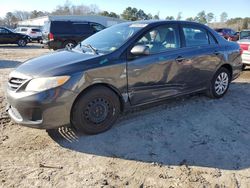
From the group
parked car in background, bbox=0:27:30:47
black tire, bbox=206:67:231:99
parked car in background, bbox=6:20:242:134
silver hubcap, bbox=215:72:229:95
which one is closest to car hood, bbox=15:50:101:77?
parked car in background, bbox=6:20:242:134

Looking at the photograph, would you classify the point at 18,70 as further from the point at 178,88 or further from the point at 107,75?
the point at 178,88

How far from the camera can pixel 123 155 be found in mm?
3959

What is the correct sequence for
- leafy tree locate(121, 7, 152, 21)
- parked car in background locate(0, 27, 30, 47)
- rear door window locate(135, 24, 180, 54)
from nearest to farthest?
rear door window locate(135, 24, 180, 54) < parked car in background locate(0, 27, 30, 47) < leafy tree locate(121, 7, 152, 21)

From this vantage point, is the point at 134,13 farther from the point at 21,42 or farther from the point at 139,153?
the point at 139,153

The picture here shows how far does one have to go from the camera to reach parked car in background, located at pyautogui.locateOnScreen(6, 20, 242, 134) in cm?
401

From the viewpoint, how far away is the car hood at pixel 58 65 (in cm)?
407

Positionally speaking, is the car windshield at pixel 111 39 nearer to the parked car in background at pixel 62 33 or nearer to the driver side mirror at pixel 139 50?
the driver side mirror at pixel 139 50

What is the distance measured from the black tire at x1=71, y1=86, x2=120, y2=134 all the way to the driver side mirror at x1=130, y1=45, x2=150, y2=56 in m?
0.70

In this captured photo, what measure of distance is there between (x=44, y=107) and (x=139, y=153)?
137 cm

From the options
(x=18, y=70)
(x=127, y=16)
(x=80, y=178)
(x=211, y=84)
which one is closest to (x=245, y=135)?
(x=211, y=84)

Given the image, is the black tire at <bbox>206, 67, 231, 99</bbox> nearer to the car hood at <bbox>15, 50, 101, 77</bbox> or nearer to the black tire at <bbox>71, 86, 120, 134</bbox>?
the black tire at <bbox>71, 86, 120, 134</bbox>

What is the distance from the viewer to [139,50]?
4613 mm

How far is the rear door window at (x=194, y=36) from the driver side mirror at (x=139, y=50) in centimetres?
122

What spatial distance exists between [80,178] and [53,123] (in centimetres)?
96
